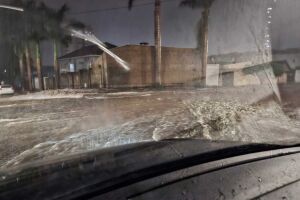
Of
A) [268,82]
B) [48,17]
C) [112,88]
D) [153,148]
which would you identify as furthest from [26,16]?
[268,82]

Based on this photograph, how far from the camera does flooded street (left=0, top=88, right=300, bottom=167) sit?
6.14 ft

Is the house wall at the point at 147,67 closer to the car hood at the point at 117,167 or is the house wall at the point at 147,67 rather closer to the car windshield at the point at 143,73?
the car windshield at the point at 143,73

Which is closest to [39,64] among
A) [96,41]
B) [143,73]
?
[96,41]

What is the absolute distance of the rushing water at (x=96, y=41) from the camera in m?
2.08

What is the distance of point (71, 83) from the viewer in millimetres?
2123

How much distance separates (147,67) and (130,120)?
40cm

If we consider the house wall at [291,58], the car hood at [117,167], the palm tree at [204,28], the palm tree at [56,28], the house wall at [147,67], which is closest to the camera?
the car hood at [117,167]

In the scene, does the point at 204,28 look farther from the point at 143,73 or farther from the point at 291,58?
the point at 291,58

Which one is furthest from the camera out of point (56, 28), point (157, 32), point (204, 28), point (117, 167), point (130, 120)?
point (204, 28)

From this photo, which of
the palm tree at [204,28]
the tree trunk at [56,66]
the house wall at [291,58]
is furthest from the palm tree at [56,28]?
the house wall at [291,58]

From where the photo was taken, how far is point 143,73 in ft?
7.39

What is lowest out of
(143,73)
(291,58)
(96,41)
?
(143,73)

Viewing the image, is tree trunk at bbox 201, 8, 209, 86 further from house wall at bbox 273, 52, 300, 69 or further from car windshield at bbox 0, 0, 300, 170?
house wall at bbox 273, 52, 300, 69

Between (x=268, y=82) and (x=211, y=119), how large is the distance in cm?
71
